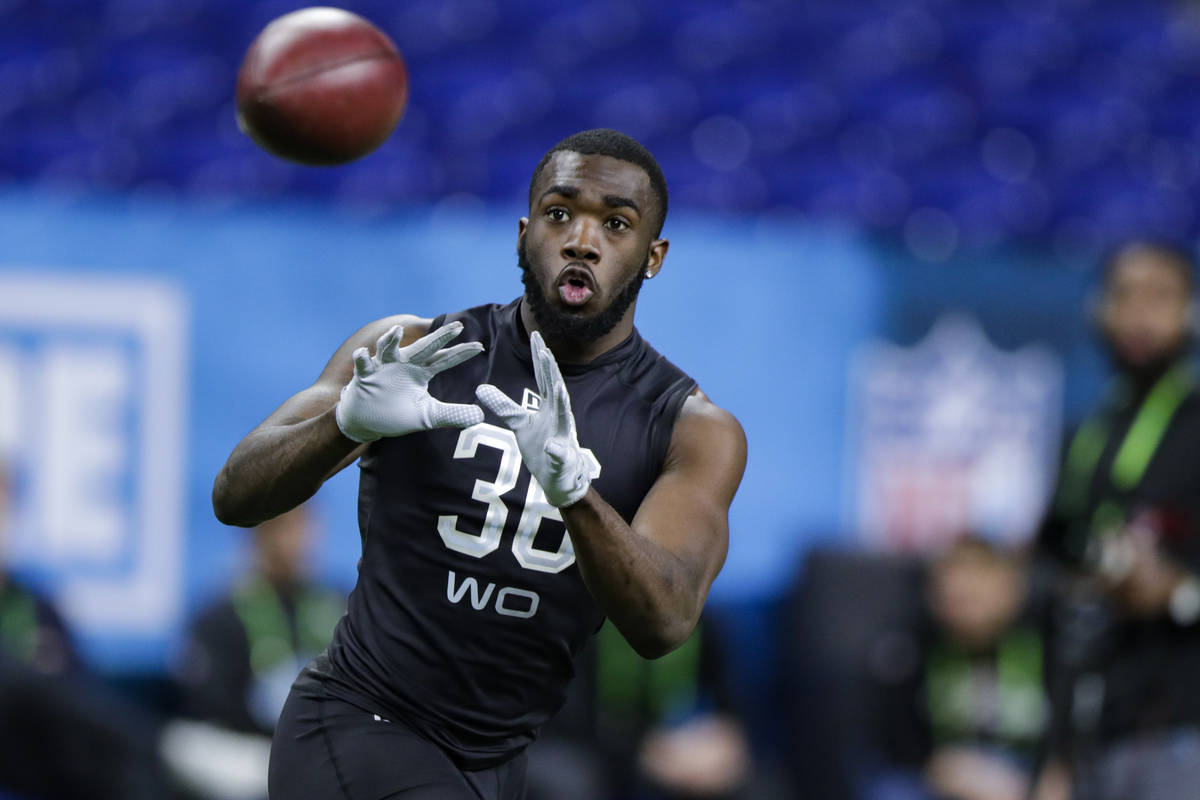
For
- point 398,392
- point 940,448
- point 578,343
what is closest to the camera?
point 398,392

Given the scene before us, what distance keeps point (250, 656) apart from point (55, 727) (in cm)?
74

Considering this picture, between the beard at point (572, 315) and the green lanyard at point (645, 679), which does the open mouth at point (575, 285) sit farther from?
the green lanyard at point (645, 679)

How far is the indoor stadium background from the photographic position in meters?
5.81

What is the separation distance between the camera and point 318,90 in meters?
3.20

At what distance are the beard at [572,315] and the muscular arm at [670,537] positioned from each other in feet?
0.73

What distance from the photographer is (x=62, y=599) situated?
18.8 feet

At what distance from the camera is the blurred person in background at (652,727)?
597 centimetres

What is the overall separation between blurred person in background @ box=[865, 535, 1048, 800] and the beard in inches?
135

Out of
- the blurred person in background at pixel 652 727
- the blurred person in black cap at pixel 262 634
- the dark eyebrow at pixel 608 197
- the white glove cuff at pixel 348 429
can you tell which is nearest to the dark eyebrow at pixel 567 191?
the dark eyebrow at pixel 608 197

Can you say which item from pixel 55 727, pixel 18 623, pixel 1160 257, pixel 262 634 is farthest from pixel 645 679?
pixel 1160 257

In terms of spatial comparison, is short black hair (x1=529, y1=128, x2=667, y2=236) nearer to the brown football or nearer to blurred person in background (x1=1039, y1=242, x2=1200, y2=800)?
the brown football

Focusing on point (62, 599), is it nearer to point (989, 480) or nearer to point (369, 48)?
point (369, 48)

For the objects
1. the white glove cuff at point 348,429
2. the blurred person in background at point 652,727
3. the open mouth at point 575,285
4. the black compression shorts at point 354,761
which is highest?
the open mouth at point 575,285

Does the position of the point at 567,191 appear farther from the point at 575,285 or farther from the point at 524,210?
the point at 524,210
